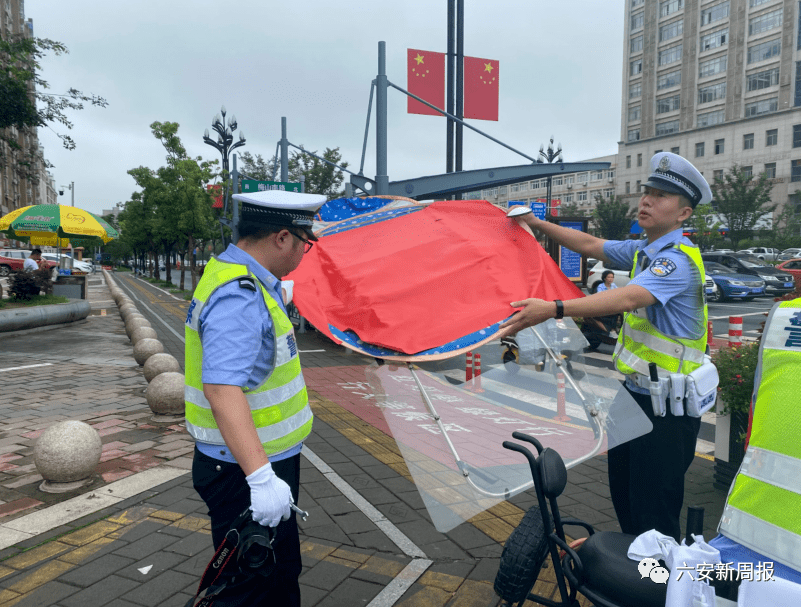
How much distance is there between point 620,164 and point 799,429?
7800 centimetres

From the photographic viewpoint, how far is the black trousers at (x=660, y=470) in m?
2.74

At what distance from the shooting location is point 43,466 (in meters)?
4.89

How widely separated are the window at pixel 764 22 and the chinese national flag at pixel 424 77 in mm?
59656

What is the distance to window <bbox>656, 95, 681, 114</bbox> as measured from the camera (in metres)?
66.5

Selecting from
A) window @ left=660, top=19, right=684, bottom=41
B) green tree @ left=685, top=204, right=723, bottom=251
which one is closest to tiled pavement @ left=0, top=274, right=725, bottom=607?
green tree @ left=685, top=204, right=723, bottom=251

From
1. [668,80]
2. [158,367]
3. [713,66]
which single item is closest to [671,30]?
[668,80]

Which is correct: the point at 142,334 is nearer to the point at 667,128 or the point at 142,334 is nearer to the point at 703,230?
the point at 703,230

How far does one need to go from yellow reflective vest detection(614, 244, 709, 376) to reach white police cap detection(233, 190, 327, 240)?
1663 millimetres

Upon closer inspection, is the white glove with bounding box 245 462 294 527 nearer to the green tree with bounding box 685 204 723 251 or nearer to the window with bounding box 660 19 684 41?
the green tree with bounding box 685 204 723 251

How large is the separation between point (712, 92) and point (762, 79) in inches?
203

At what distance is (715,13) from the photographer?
6244 cm

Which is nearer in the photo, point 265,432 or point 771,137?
point 265,432

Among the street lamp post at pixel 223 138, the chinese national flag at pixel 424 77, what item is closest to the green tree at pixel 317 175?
the street lamp post at pixel 223 138

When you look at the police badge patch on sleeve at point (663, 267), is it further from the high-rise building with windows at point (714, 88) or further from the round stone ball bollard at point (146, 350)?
the high-rise building with windows at point (714, 88)
